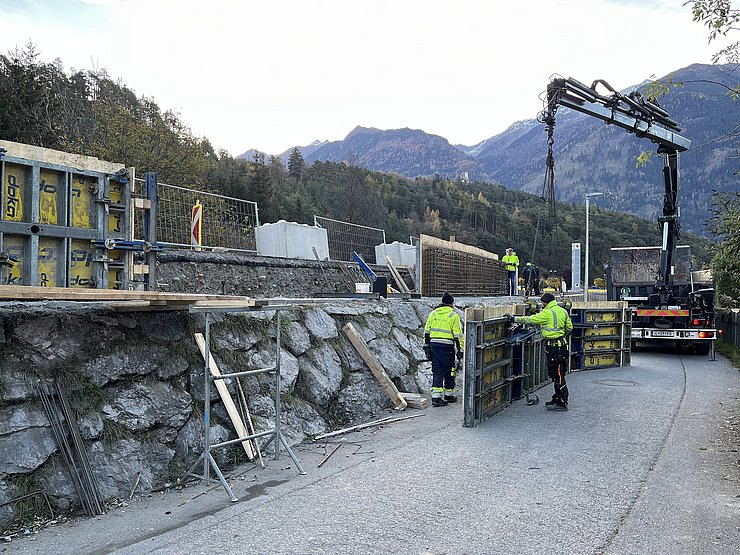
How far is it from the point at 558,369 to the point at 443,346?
74.0 inches

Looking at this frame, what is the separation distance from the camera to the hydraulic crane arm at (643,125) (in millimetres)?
14375

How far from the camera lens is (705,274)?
→ 1903 cm

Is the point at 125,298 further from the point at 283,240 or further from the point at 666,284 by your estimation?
the point at 666,284

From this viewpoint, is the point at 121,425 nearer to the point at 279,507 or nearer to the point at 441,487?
the point at 279,507

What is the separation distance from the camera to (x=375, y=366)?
34.0 feet

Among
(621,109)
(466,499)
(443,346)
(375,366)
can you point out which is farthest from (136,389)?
(621,109)

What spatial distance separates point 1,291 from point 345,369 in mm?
5738

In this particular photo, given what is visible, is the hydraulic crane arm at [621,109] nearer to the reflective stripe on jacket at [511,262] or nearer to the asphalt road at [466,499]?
the reflective stripe on jacket at [511,262]

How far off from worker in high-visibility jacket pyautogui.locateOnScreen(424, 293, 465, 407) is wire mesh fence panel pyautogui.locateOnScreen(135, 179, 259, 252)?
619 centimetres

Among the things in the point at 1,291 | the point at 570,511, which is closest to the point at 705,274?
Answer: the point at 570,511

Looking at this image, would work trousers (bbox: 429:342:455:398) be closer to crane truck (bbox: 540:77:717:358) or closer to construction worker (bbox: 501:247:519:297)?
crane truck (bbox: 540:77:717:358)

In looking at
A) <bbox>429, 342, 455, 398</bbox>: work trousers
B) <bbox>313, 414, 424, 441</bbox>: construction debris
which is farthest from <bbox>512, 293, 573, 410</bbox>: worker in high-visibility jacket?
<bbox>313, 414, 424, 441</bbox>: construction debris

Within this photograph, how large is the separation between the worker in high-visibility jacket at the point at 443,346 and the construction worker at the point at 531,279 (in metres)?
13.5

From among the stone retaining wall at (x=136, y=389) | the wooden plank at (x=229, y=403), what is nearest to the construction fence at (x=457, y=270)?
the stone retaining wall at (x=136, y=389)
